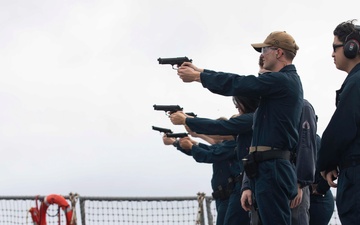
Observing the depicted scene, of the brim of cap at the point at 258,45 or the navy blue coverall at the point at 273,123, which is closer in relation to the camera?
the navy blue coverall at the point at 273,123

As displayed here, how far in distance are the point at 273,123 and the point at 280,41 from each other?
2.35ft

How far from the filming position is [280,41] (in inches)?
309

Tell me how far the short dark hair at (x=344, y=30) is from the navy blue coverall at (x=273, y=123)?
801mm

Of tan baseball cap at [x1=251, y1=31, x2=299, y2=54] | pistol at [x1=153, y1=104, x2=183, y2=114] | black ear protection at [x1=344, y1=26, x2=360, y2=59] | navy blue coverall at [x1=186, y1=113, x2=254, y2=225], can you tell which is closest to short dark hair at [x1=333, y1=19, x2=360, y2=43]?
black ear protection at [x1=344, y1=26, x2=360, y2=59]

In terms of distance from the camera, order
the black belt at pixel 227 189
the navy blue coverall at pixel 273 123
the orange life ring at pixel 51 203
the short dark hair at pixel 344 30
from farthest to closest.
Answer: the orange life ring at pixel 51 203 → the black belt at pixel 227 189 → the navy blue coverall at pixel 273 123 → the short dark hair at pixel 344 30

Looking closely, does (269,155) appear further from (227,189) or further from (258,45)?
(227,189)

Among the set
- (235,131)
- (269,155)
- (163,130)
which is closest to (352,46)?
(269,155)

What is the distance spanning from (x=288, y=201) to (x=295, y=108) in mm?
742

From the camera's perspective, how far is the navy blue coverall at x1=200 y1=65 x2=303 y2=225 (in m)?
7.51

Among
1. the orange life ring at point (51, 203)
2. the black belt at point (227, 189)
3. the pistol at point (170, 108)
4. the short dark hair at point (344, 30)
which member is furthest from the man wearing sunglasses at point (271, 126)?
the orange life ring at point (51, 203)

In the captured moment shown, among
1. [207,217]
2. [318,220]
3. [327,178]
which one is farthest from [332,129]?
[207,217]

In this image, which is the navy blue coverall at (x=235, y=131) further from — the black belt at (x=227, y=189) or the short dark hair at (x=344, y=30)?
the short dark hair at (x=344, y=30)

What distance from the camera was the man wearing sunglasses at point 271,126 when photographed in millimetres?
7516

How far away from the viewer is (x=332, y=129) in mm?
6582
